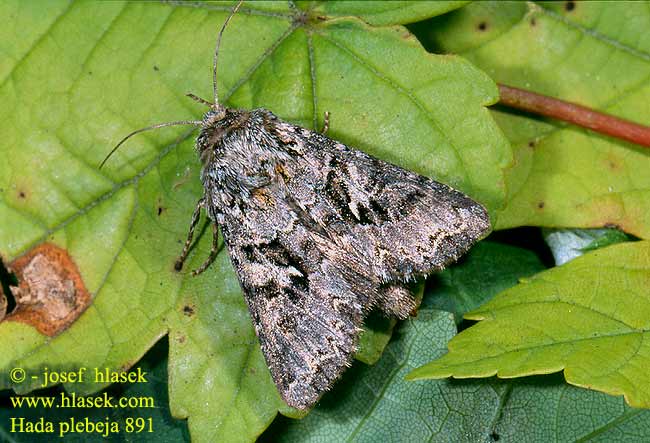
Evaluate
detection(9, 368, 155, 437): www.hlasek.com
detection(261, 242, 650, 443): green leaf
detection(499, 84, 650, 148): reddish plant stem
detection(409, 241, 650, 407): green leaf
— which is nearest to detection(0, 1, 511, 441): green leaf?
detection(9, 368, 155, 437): www.hlasek.com

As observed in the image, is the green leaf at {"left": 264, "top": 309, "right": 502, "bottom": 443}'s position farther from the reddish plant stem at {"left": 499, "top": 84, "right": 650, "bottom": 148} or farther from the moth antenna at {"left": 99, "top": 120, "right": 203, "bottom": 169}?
the moth antenna at {"left": 99, "top": 120, "right": 203, "bottom": 169}

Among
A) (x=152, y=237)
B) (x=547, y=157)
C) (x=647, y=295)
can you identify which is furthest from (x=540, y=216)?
(x=152, y=237)

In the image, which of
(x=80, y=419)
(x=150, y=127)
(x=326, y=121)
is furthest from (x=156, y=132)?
(x=80, y=419)

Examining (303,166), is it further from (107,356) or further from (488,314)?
(107,356)

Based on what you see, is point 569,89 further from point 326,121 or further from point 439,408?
point 439,408

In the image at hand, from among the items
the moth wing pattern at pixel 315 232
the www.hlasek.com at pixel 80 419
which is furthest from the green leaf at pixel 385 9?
the www.hlasek.com at pixel 80 419

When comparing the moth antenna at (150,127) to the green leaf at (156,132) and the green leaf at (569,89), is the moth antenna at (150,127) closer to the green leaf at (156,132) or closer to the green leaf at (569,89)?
the green leaf at (156,132)
